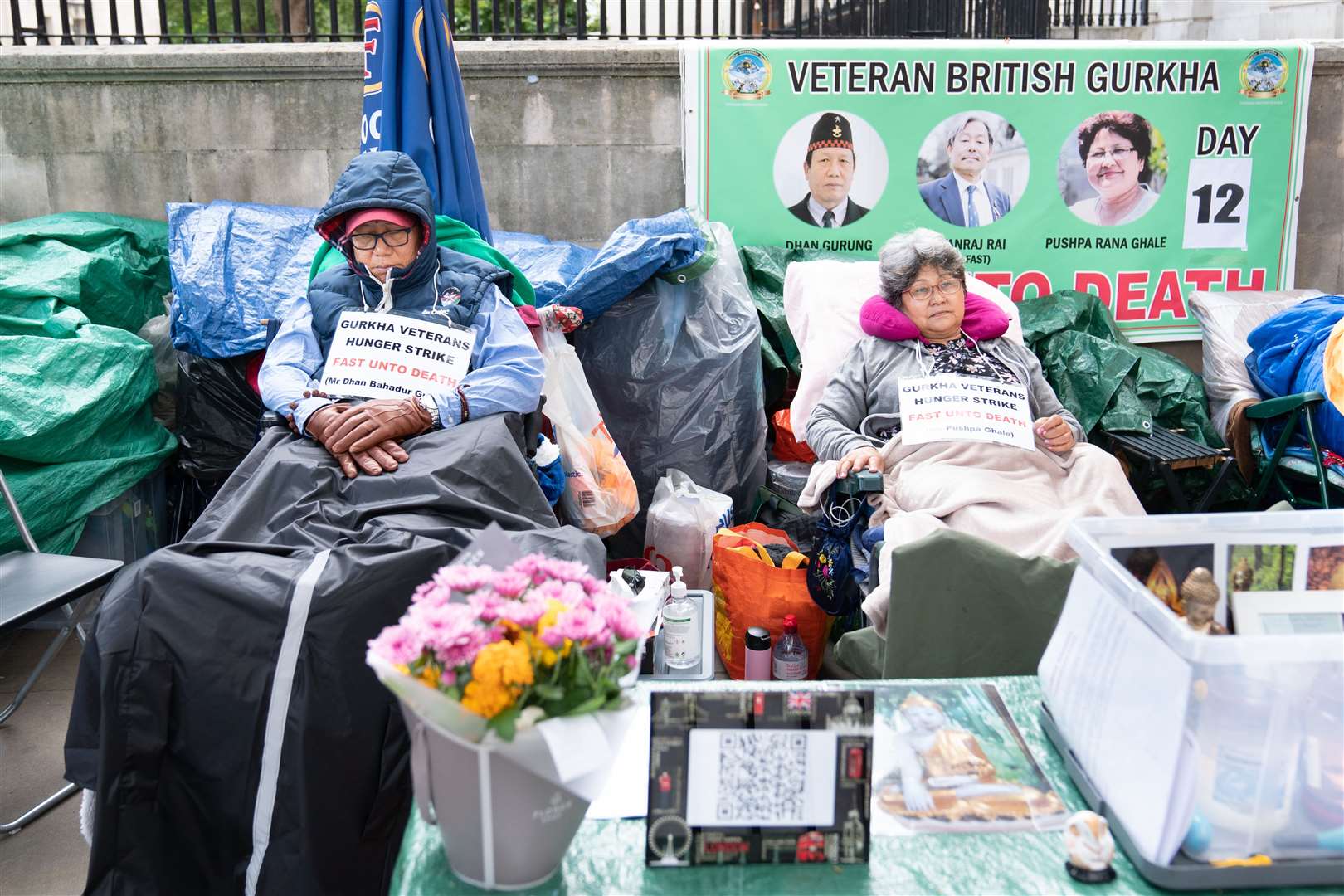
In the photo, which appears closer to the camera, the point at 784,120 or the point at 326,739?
the point at 326,739

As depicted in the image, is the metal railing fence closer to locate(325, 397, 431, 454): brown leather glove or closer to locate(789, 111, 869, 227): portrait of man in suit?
locate(789, 111, 869, 227): portrait of man in suit

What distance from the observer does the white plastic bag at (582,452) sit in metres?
3.75

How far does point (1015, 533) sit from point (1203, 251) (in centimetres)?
279

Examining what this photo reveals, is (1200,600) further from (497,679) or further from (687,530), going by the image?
(687,530)

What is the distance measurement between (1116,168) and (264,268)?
11.6ft

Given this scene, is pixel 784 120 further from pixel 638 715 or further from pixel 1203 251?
pixel 638 715

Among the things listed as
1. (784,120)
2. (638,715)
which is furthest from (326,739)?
(784,120)

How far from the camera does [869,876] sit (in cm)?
144

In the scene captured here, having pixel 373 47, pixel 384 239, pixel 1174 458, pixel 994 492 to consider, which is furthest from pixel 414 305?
pixel 1174 458

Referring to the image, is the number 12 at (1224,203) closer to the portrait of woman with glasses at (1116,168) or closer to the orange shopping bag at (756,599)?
the portrait of woman with glasses at (1116,168)

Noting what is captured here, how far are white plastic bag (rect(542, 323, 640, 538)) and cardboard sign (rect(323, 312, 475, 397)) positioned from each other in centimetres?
50

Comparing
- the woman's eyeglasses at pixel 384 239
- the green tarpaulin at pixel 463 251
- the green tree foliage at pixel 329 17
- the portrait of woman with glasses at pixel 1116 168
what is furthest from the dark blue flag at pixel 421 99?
the portrait of woman with glasses at pixel 1116 168

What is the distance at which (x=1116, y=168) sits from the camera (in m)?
4.94

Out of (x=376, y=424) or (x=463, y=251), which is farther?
(x=463, y=251)
